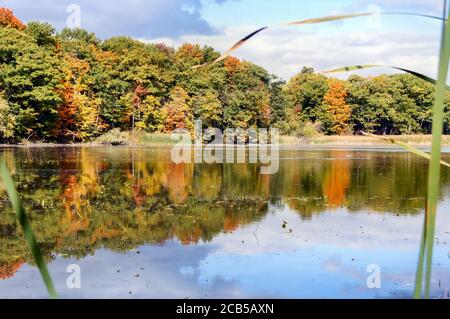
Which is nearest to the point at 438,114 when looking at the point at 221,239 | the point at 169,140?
the point at 221,239

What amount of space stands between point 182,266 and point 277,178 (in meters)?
11.3

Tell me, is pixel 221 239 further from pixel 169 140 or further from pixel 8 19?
pixel 169 140

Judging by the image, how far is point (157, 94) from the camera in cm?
5078

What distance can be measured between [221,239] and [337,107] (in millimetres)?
55475

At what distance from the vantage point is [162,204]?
11578 mm

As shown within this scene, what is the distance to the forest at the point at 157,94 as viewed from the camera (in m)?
38.4

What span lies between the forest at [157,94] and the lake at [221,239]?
22.9 m

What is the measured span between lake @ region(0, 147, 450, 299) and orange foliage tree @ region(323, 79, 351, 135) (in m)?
47.0

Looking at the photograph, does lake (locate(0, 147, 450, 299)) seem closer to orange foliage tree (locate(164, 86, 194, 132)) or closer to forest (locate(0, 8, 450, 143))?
forest (locate(0, 8, 450, 143))

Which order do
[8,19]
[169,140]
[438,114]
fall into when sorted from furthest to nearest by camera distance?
[169,140], [8,19], [438,114]

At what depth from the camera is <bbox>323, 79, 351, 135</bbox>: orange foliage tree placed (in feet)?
204

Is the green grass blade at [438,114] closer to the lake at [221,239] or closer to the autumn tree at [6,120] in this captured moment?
the lake at [221,239]
